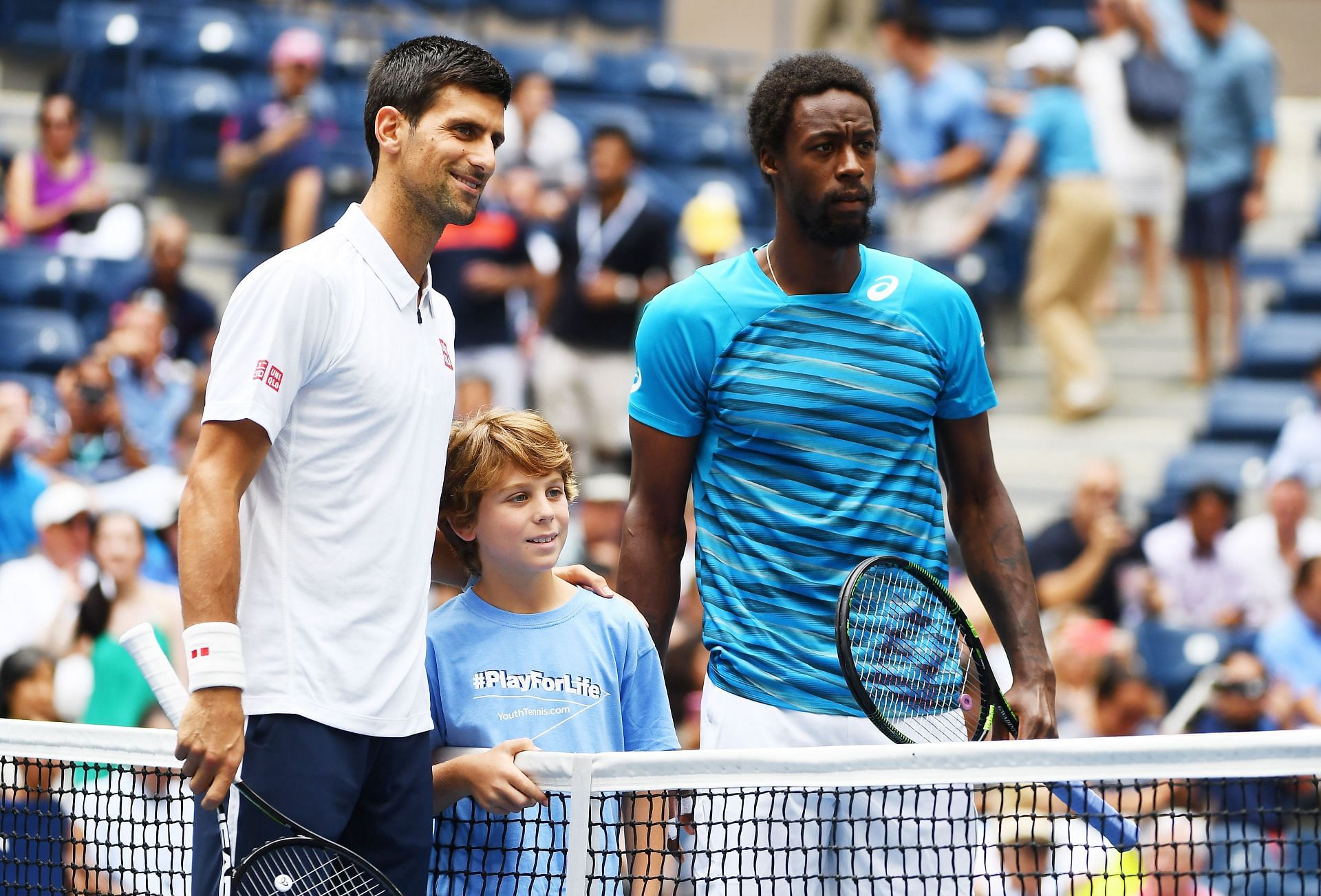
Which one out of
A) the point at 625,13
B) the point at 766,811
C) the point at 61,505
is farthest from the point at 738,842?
the point at 625,13

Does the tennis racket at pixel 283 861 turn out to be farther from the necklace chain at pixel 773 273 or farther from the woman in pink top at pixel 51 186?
the woman in pink top at pixel 51 186

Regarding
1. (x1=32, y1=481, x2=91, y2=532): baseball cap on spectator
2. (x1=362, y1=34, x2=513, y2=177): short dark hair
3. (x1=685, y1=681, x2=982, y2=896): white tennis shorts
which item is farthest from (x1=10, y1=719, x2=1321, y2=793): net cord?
(x1=32, y1=481, x2=91, y2=532): baseball cap on spectator

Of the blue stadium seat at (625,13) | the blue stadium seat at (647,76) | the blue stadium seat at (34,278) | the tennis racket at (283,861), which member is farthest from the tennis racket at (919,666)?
the blue stadium seat at (625,13)

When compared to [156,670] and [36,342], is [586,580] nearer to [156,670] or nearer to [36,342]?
[156,670]

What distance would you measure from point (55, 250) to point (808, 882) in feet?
26.1

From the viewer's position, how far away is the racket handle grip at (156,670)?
270 cm

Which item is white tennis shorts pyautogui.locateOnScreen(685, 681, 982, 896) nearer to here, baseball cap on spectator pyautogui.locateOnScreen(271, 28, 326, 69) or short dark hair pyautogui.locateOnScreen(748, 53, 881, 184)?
short dark hair pyautogui.locateOnScreen(748, 53, 881, 184)

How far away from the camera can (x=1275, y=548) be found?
826 cm

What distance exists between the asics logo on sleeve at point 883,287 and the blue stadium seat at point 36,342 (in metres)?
6.71

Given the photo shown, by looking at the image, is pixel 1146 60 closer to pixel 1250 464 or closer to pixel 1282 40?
pixel 1250 464

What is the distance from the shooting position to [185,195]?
11969 millimetres

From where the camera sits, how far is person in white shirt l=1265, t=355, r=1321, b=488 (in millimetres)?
9031

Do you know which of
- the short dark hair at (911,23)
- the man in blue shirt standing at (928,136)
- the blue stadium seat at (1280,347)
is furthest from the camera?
the man in blue shirt standing at (928,136)

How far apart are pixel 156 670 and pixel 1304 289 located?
8.91m
